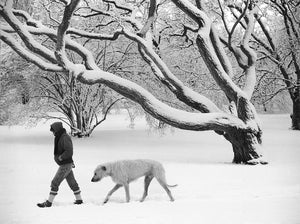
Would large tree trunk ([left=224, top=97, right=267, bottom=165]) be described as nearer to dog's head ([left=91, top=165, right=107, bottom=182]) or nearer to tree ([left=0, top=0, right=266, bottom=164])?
tree ([left=0, top=0, right=266, bottom=164])

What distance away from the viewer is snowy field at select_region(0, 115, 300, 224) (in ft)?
18.0

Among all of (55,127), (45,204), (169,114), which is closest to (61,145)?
(55,127)

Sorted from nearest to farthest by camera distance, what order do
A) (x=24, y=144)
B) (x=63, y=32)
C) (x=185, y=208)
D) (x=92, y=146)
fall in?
(x=185, y=208), (x=63, y=32), (x=92, y=146), (x=24, y=144)

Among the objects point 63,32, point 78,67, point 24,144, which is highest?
point 63,32

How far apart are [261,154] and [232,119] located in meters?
1.11

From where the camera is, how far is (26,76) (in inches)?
747

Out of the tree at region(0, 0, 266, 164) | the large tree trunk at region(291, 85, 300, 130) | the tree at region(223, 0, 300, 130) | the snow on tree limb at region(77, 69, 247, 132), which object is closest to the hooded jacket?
the tree at region(0, 0, 266, 164)

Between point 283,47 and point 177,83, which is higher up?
point 283,47

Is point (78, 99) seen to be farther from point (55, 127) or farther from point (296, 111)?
point (55, 127)

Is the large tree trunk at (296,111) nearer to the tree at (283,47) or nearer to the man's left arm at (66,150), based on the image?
the tree at (283,47)

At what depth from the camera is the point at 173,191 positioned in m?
7.57

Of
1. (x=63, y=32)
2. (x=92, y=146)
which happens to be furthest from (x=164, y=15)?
(x=63, y=32)

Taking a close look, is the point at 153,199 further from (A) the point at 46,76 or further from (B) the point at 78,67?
(A) the point at 46,76

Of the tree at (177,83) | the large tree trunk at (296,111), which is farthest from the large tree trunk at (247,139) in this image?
the large tree trunk at (296,111)
